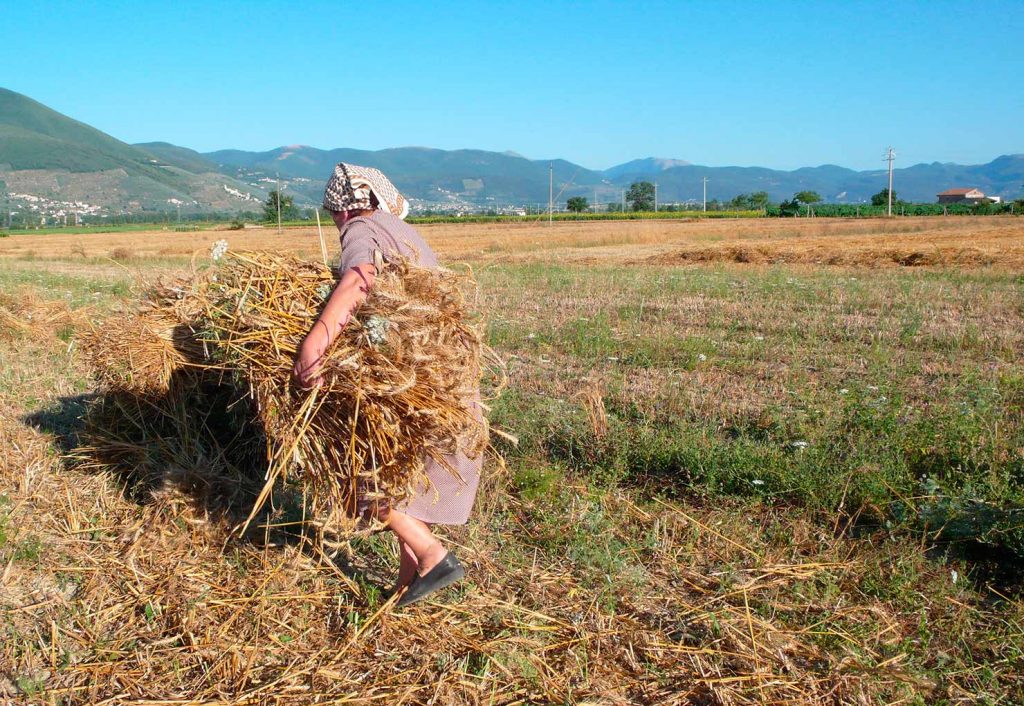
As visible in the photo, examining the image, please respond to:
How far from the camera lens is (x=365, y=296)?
3.08 meters

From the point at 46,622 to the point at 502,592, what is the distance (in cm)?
201

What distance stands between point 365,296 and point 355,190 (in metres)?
0.53

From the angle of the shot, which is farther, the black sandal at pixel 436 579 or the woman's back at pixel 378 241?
the black sandal at pixel 436 579

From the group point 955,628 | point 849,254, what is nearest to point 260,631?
point 955,628

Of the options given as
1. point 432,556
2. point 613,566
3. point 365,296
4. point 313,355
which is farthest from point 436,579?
point 365,296

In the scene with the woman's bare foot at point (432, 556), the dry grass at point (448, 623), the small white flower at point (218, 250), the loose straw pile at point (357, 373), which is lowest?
the dry grass at point (448, 623)

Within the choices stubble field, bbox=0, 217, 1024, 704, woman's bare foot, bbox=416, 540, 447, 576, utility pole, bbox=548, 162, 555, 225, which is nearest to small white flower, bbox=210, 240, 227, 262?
stubble field, bbox=0, 217, 1024, 704

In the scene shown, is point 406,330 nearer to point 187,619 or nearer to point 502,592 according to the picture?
point 502,592

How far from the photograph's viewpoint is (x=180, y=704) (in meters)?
2.79

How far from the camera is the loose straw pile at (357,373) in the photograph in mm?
3006

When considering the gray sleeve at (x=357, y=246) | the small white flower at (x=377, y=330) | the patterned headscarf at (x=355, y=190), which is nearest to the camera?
the small white flower at (x=377, y=330)

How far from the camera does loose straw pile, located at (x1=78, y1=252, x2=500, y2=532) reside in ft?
9.86

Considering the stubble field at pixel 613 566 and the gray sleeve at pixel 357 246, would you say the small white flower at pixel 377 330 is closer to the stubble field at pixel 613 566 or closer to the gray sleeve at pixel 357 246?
the gray sleeve at pixel 357 246

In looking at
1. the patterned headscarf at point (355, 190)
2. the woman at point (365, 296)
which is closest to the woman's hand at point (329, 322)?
the woman at point (365, 296)
